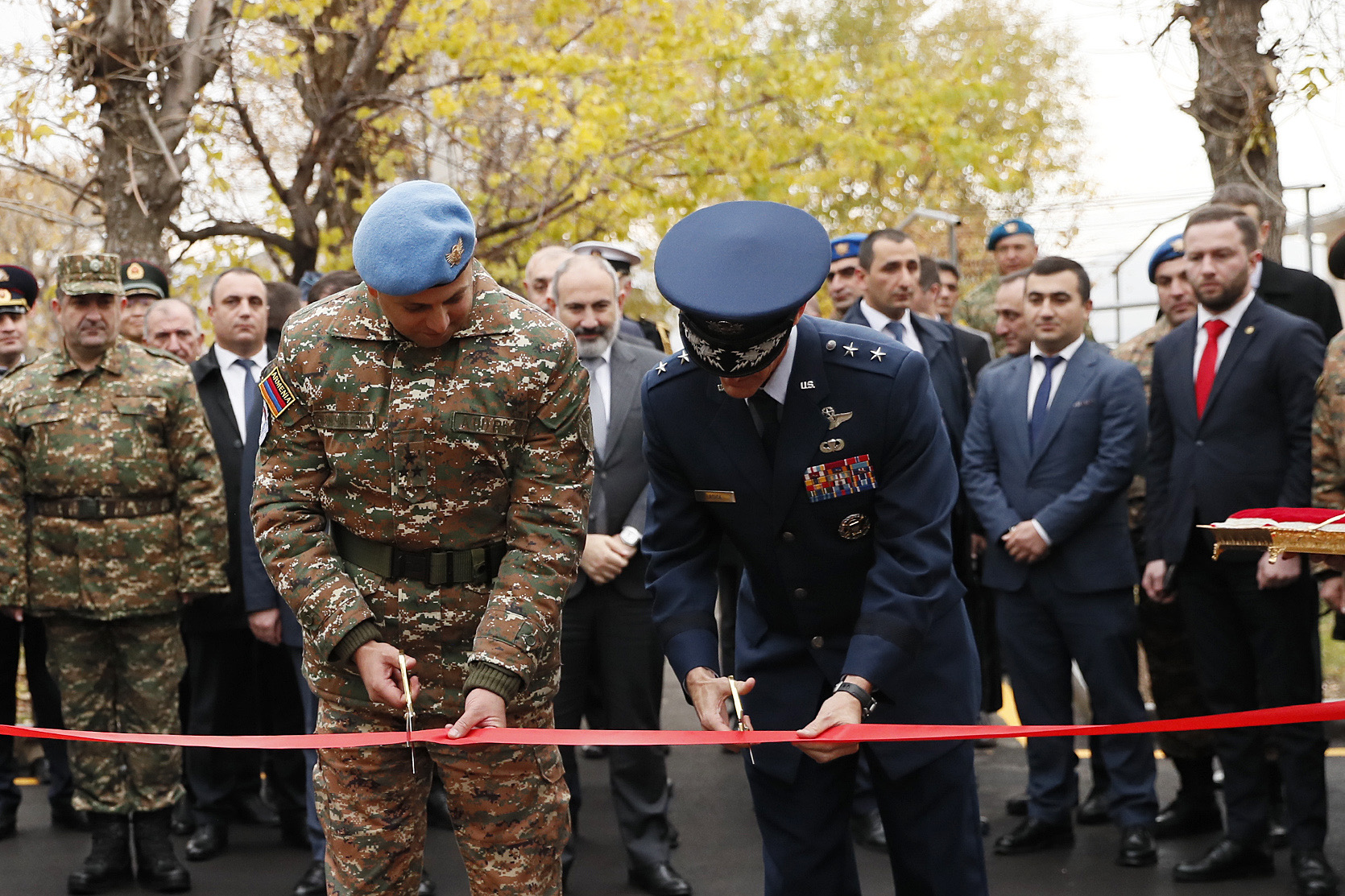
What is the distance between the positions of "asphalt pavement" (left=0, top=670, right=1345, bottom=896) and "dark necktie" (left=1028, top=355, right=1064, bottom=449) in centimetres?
170

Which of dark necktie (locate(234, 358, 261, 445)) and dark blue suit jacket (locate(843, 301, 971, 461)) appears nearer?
dark necktie (locate(234, 358, 261, 445))

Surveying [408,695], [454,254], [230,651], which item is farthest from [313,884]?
[454,254]

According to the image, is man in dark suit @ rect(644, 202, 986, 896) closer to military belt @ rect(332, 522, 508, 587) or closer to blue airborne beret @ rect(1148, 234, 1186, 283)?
military belt @ rect(332, 522, 508, 587)

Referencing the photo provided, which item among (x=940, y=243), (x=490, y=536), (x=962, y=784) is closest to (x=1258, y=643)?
(x=962, y=784)

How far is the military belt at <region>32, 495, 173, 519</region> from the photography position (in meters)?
5.07

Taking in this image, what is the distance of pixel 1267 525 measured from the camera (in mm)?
3305

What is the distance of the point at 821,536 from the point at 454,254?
1.07 metres

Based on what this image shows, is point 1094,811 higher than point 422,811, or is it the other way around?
point 422,811

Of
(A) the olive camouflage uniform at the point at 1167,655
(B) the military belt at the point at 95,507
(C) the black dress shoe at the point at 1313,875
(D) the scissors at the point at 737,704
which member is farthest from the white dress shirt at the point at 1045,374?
(B) the military belt at the point at 95,507

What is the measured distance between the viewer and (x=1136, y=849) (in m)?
5.07

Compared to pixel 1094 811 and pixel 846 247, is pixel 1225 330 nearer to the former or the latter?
pixel 1094 811

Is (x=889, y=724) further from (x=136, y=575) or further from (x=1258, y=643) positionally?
(x=136, y=575)

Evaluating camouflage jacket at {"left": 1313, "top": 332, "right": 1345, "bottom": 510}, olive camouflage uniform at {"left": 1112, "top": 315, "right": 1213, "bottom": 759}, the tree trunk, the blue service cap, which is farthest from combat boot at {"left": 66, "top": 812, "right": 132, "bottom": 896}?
the tree trunk

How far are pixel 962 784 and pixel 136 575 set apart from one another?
340 centimetres
